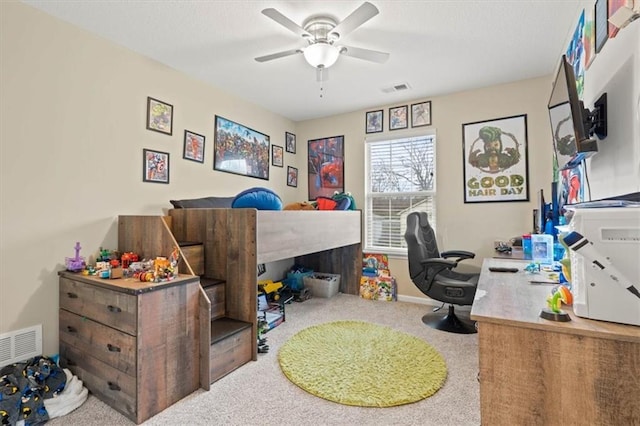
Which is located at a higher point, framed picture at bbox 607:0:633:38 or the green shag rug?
framed picture at bbox 607:0:633:38

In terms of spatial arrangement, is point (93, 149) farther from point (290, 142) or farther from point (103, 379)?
point (290, 142)

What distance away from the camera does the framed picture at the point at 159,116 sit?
2656mm

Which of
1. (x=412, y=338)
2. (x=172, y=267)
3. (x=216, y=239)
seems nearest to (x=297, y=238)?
(x=216, y=239)

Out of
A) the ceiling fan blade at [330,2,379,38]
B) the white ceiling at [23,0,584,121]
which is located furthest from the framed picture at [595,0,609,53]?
the ceiling fan blade at [330,2,379,38]

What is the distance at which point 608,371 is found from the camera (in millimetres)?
831

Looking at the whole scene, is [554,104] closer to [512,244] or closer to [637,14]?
[637,14]

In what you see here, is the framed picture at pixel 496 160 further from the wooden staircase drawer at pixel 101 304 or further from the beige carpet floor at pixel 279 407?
the wooden staircase drawer at pixel 101 304

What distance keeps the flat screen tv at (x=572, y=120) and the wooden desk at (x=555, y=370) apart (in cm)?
84

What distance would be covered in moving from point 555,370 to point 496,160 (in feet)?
9.18

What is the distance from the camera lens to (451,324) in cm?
283

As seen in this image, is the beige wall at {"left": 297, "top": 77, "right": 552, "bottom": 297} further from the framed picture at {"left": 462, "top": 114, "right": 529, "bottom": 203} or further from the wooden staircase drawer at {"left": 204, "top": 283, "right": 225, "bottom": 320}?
the wooden staircase drawer at {"left": 204, "top": 283, "right": 225, "bottom": 320}

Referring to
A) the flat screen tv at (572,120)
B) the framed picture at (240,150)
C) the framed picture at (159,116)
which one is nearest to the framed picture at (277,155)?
the framed picture at (240,150)

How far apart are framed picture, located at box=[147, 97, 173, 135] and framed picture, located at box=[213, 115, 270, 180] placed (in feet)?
1.73

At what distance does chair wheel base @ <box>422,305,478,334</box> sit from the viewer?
2715 mm
